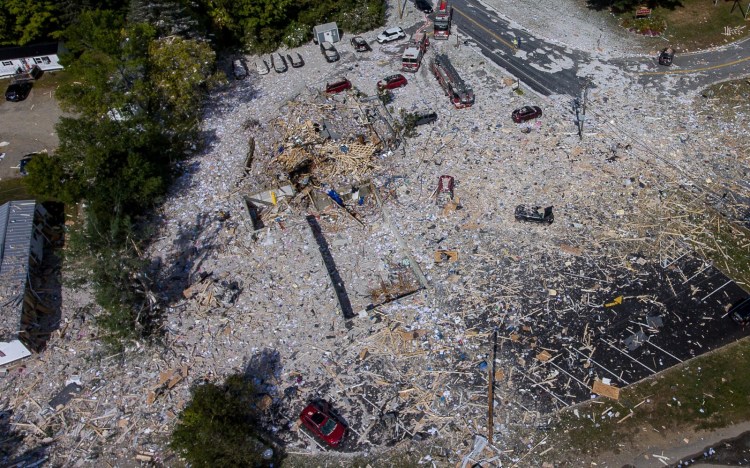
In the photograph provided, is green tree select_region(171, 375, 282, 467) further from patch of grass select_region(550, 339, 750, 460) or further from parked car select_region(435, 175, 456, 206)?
parked car select_region(435, 175, 456, 206)

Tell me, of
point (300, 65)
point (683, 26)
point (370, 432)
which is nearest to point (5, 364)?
point (370, 432)

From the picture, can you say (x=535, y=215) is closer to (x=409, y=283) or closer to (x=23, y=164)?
(x=409, y=283)

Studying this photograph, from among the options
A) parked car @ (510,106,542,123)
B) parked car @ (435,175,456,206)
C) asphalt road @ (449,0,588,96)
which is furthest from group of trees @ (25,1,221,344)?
asphalt road @ (449,0,588,96)

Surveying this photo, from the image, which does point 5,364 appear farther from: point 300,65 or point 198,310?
point 300,65

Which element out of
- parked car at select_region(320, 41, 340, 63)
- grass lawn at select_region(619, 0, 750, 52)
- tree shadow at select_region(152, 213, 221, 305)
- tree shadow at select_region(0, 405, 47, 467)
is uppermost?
grass lawn at select_region(619, 0, 750, 52)

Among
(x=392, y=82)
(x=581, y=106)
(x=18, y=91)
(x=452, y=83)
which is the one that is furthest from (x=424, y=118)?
(x=18, y=91)

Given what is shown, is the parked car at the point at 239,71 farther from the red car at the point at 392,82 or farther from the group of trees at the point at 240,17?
the red car at the point at 392,82
